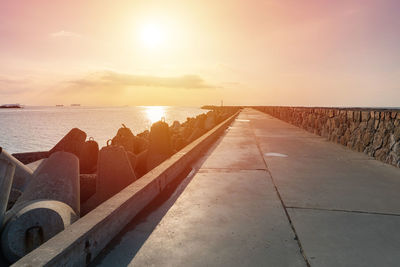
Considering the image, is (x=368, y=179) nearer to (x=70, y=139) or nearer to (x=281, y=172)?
(x=281, y=172)

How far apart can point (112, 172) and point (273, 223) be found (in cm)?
359

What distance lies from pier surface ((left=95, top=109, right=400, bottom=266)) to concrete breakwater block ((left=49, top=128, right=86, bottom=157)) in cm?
458

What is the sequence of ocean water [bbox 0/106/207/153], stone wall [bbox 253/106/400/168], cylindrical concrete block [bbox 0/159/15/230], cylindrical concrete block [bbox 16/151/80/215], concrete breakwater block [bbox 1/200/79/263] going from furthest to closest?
ocean water [bbox 0/106/207/153], stone wall [bbox 253/106/400/168], cylindrical concrete block [bbox 16/151/80/215], cylindrical concrete block [bbox 0/159/15/230], concrete breakwater block [bbox 1/200/79/263]

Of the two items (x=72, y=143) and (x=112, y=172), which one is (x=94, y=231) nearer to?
(x=112, y=172)

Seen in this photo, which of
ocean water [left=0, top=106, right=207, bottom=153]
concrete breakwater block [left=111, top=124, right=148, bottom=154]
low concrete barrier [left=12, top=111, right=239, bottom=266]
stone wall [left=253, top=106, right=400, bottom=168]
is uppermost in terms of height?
stone wall [left=253, top=106, right=400, bottom=168]

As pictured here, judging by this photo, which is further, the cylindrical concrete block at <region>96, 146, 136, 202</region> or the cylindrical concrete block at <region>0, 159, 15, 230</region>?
the cylindrical concrete block at <region>96, 146, 136, 202</region>

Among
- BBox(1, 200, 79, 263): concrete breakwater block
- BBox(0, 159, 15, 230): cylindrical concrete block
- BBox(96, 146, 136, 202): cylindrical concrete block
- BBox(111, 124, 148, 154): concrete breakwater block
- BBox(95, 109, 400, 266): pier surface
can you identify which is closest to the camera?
BBox(95, 109, 400, 266): pier surface

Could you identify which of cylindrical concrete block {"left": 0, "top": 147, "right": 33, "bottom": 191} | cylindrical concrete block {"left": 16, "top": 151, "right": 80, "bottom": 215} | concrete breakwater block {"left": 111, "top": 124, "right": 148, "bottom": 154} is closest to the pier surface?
cylindrical concrete block {"left": 16, "top": 151, "right": 80, "bottom": 215}

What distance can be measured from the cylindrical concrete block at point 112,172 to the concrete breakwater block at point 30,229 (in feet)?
7.12

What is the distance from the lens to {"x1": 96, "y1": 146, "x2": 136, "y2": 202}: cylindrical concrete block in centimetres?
Result: 479

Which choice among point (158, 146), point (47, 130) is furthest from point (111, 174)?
point (47, 130)

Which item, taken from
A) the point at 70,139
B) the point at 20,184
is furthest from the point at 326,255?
the point at 70,139

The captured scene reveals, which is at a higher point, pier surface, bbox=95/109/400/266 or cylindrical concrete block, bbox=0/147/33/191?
pier surface, bbox=95/109/400/266

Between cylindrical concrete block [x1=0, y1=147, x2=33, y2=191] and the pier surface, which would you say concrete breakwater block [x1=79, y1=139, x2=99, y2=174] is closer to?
cylindrical concrete block [x1=0, y1=147, x2=33, y2=191]
